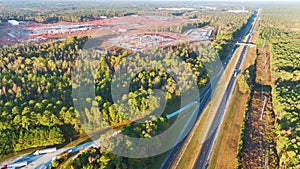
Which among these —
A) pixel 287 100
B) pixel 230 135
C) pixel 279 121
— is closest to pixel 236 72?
pixel 287 100

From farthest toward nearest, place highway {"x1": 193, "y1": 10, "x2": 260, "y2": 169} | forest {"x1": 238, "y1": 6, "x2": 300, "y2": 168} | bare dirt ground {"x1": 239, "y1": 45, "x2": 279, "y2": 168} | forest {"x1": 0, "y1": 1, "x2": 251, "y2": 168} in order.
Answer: forest {"x1": 0, "y1": 1, "x2": 251, "y2": 168} → highway {"x1": 193, "y1": 10, "x2": 260, "y2": 169} → bare dirt ground {"x1": 239, "y1": 45, "x2": 279, "y2": 168} → forest {"x1": 238, "y1": 6, "x2": 300, "y2": 168}

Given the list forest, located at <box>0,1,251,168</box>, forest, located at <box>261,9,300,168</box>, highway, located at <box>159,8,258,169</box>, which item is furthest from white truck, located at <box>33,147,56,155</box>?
forest, located at <box>261,9,300,168</box>

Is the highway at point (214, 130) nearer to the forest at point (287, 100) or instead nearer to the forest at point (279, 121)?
the forest at point (279, 121)

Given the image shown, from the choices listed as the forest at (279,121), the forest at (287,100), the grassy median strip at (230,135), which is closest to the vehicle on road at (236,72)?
the forest at (279,121)

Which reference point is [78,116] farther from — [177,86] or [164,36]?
[164,36]

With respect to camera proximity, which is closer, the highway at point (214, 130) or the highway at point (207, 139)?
the highway at point (207, 139)

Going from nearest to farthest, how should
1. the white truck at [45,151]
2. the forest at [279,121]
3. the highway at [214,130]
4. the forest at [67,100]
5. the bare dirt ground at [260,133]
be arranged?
the forest at [279,121] < the bare dirt ground at [260,133] < the highway at [214,130] < the white truck at [45,151] < the forest at [67,100]

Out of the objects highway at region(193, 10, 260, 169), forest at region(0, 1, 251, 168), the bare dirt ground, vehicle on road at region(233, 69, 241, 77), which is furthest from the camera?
vehicle on road at region(233, 69, 241, 77)

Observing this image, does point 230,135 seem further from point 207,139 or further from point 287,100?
point 287,100

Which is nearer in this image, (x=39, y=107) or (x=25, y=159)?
(x=25, y=159)

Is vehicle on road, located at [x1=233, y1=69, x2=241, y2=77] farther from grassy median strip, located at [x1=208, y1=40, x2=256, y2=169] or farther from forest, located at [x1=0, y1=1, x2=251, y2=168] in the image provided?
grassy median strip, located at [x1=208, y1=40, x2=256, y2=169]

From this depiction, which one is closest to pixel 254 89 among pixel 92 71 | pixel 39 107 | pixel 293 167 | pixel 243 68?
pixel 243 68
